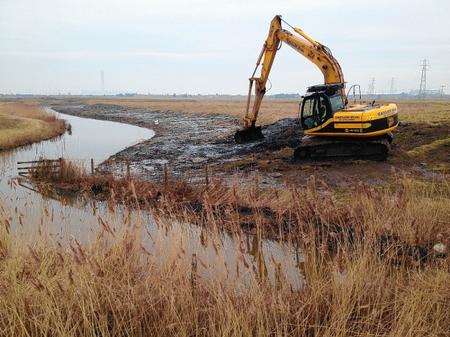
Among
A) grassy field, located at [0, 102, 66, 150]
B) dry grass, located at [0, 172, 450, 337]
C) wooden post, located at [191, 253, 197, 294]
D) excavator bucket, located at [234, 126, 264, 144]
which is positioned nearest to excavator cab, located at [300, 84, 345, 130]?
excavator bucket, located at [234, 126, 264, 144]

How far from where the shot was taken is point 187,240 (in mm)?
4820

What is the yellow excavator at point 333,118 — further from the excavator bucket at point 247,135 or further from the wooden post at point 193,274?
the wooden post at point 193,274

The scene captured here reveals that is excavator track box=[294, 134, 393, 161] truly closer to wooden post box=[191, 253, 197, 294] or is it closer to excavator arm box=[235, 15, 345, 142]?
excavator arm box=[235, 15, 345, 142]

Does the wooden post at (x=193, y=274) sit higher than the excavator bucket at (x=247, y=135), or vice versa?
the excavator bucket at (x=247, y=135)

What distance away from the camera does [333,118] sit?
44.4ft

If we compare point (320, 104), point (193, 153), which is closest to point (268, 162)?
point (320, 104)

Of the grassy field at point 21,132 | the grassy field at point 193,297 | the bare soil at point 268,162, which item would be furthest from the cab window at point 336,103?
the grassy field at point 21,132

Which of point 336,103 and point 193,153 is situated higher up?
point 336,103

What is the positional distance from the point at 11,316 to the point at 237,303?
6.46 ft

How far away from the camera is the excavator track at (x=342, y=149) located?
13.7 metres

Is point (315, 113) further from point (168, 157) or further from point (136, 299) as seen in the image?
point (136, 299)

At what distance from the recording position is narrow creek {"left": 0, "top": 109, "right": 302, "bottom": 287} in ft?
15.0

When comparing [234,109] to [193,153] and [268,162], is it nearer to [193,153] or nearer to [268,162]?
[193,153]

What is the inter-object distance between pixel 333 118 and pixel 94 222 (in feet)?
28.6
